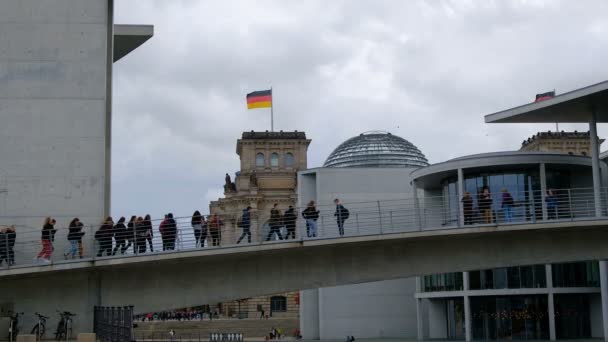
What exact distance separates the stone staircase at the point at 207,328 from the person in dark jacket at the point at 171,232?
44.8 m

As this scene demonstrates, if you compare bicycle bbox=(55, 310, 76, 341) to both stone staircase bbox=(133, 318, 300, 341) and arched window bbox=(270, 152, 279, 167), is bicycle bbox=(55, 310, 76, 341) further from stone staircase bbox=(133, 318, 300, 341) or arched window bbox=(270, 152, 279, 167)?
arched window bbox=(270, 152, 279, 167)

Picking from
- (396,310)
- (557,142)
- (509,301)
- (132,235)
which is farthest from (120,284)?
(557,142)

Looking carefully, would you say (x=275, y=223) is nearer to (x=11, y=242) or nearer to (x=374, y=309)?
(x=11, y=242)

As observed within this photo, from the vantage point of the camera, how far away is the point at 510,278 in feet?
148

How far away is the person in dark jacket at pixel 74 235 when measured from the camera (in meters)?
24.9

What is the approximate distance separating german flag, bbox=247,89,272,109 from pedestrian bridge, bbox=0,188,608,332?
60455 millimetres

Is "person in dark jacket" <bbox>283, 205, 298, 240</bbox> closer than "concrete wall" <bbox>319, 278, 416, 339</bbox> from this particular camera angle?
Yes

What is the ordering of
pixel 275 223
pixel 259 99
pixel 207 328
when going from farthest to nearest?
pixel 259 99
pixel 207 328
pixel 275 223

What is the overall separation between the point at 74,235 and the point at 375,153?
5151 centimetres

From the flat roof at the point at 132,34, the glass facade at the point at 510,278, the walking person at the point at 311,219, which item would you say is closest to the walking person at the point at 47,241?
the walking person at the point at 311,219

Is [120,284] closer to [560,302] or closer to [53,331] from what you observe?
[53,331]

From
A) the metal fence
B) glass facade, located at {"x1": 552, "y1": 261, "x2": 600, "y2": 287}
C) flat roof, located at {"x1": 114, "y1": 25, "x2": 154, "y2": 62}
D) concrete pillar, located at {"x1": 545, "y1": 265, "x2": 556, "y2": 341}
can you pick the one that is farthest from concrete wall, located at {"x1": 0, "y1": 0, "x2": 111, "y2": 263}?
glass facade, located at {"x1": 552, "y1": 261, "x2": 600, "y2": 287}

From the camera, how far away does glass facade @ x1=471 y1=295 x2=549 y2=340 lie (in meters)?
44.8

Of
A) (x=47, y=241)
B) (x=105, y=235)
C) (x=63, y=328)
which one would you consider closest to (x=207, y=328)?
(x=63, y=328)
